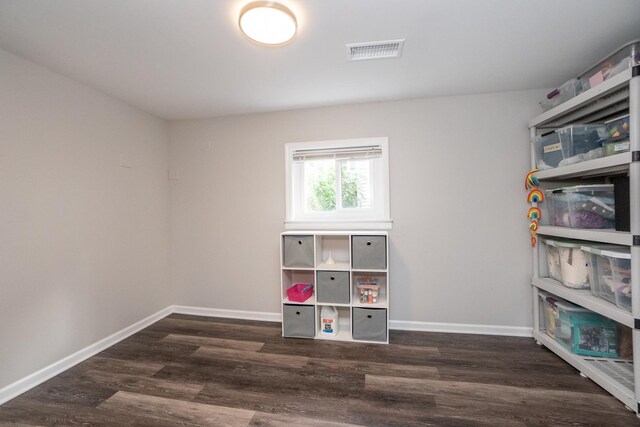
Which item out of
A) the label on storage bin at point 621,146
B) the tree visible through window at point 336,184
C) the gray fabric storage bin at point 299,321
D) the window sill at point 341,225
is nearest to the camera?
the label on storage bin at point 621,146

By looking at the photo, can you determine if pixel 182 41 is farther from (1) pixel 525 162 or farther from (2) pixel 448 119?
(1) pixel 525 162

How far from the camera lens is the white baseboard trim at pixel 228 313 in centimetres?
296

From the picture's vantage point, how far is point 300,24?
158 centimetres

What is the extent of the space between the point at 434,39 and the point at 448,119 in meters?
1.04

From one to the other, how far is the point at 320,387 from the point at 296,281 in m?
1.22

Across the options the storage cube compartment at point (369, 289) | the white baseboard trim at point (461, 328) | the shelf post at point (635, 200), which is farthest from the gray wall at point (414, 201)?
the shelf post at point (635, 200)

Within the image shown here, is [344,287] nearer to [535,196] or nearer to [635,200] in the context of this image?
[535,196]

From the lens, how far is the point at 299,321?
8.44ft

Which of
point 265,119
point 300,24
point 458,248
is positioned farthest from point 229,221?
point 458,248

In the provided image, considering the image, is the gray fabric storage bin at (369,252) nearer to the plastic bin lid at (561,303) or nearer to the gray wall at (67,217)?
the plastic bin lid at (561,303)

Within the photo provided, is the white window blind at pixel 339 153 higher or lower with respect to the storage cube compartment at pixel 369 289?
higher

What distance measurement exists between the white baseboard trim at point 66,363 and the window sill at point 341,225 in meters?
1.83

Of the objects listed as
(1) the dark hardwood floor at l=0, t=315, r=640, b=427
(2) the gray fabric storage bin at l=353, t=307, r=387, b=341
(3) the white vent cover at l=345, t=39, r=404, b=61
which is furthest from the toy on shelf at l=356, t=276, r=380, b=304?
(3) the white vent cover at l=345, t=39, r=404, b=61

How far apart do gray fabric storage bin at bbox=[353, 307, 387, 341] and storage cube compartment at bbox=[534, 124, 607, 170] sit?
1.90 metres
